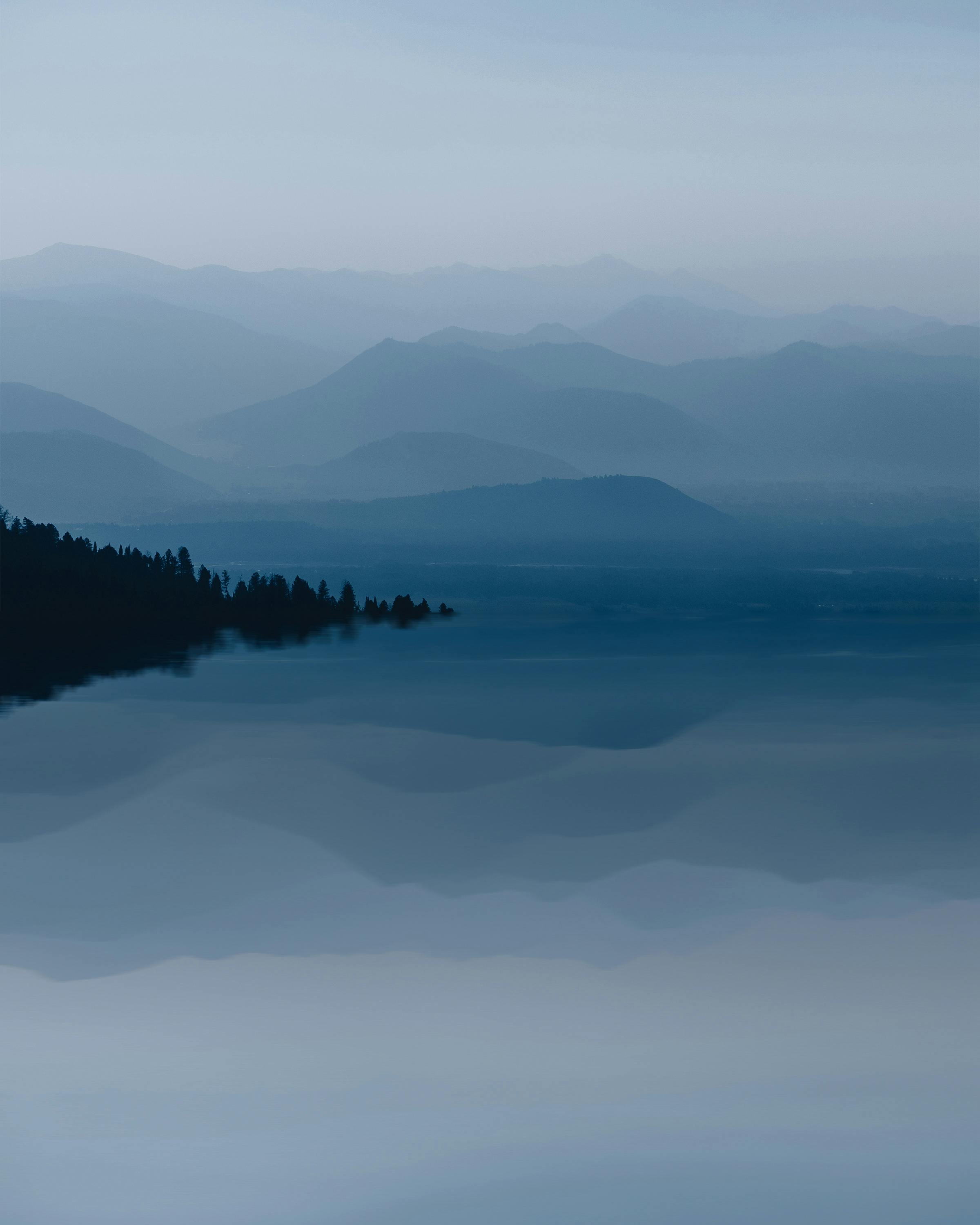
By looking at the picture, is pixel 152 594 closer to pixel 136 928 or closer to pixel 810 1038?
pixel 136 928

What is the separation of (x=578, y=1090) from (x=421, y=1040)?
1674 mm

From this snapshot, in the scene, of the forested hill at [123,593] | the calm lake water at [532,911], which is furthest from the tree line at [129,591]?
the calm lake water at [532,911]

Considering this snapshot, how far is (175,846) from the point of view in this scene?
1848 centimetres

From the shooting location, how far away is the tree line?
49.8m

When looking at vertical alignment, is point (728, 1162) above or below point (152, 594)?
below

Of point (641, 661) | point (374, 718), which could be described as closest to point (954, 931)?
point (374, 718)

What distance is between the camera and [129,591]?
52.1 meters

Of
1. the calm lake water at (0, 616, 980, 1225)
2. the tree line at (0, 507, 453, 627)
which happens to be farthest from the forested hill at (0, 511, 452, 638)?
the calm lake water at (0, 616, 980, 1225)

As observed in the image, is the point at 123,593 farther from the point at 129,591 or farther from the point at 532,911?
the point at 532,911

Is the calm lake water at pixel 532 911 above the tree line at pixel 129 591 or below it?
below

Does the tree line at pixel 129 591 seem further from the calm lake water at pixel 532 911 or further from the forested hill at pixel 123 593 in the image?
the calm lake water at pixel 532 911

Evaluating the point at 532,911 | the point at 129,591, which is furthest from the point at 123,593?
the point at 532,911

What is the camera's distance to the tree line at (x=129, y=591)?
163ft

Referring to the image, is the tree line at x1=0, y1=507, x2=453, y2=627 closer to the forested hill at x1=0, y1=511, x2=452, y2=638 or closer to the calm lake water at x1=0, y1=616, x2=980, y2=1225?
the forested hill at x1=0, y1=511, x2=452, y2=638
